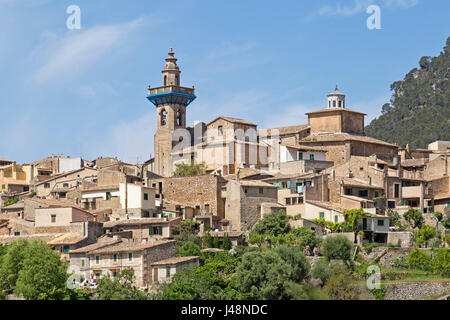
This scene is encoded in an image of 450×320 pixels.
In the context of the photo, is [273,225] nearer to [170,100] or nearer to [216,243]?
[216,243]

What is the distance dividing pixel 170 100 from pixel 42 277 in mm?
37720

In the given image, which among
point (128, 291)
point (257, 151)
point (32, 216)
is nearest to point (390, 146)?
point (257, 151)

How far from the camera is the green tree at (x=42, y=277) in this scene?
173ft

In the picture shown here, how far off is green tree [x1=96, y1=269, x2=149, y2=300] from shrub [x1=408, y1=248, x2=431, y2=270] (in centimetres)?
1726

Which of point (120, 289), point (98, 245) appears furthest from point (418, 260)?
point (98, 245)

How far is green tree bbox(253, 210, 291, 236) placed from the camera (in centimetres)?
6291

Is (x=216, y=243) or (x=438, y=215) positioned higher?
(x=438, y=215)

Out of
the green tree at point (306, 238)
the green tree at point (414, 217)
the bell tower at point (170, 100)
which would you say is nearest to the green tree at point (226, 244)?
the green tree at point (306, 238)

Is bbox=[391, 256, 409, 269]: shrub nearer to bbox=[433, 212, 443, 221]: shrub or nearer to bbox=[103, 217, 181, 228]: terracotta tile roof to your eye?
bbox=[433, 212, 443, 221]: shrub

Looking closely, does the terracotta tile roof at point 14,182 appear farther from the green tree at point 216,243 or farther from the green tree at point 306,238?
the green tree at point 306,238

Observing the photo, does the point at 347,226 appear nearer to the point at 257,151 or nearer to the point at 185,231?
the point at 185,231

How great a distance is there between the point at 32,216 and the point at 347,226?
70.4 feet

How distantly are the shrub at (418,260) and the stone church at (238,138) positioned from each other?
55.5ft

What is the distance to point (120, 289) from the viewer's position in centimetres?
5216
